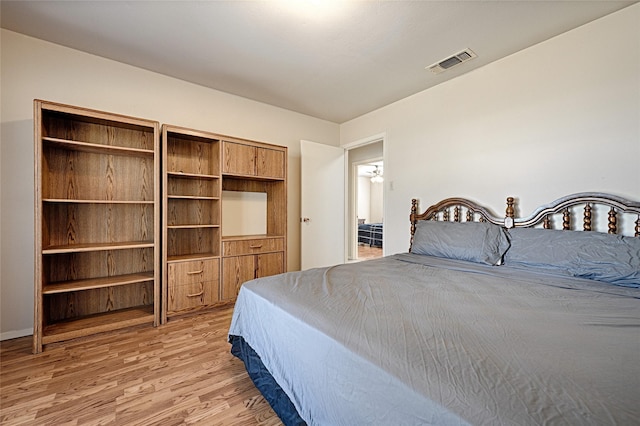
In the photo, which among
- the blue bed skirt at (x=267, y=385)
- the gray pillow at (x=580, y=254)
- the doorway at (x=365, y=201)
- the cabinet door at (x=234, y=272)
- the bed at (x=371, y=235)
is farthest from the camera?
the bed at (x=371, y=235)

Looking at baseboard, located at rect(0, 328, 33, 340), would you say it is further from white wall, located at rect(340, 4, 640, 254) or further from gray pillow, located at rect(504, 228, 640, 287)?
gray pillow, located at rect(504, 228, 640, 287)

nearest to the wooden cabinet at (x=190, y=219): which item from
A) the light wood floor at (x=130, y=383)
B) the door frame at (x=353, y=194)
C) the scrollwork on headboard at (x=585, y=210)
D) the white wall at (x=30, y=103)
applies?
the white wall at (x=30, y=103)

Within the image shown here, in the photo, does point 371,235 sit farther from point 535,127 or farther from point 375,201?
point 535,127

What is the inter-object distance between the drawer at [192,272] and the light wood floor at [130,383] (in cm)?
51

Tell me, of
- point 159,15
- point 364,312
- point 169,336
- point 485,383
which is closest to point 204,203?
point 169,336

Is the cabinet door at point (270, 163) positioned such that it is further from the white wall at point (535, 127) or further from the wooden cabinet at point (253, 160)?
the white wall at point (535, 127)

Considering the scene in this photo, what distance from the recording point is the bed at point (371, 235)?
768 cm

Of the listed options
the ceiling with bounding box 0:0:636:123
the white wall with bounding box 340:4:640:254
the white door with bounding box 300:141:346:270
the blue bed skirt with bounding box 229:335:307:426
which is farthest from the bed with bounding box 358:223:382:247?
the blue bed skirt with bounding box 229:335:307:426

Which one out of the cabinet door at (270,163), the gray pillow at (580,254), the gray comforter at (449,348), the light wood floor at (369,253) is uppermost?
the cabinet door at (270,163)

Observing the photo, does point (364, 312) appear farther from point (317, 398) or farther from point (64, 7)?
point (64, 7)

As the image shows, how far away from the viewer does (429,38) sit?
228 cm

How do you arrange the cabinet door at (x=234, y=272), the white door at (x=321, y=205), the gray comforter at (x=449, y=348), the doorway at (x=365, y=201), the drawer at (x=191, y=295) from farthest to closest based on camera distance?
the doorway at (x=365, y=201) < the white door at (x=321, y=205) < the cabinet door at (x=234, y=272) < the drawer at (x=191, y=295) < the gray comforter at (x=449, y=348)

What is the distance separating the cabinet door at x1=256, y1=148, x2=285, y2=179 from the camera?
10.7 feet

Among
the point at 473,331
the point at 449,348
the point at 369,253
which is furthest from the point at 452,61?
the point at 369,253
